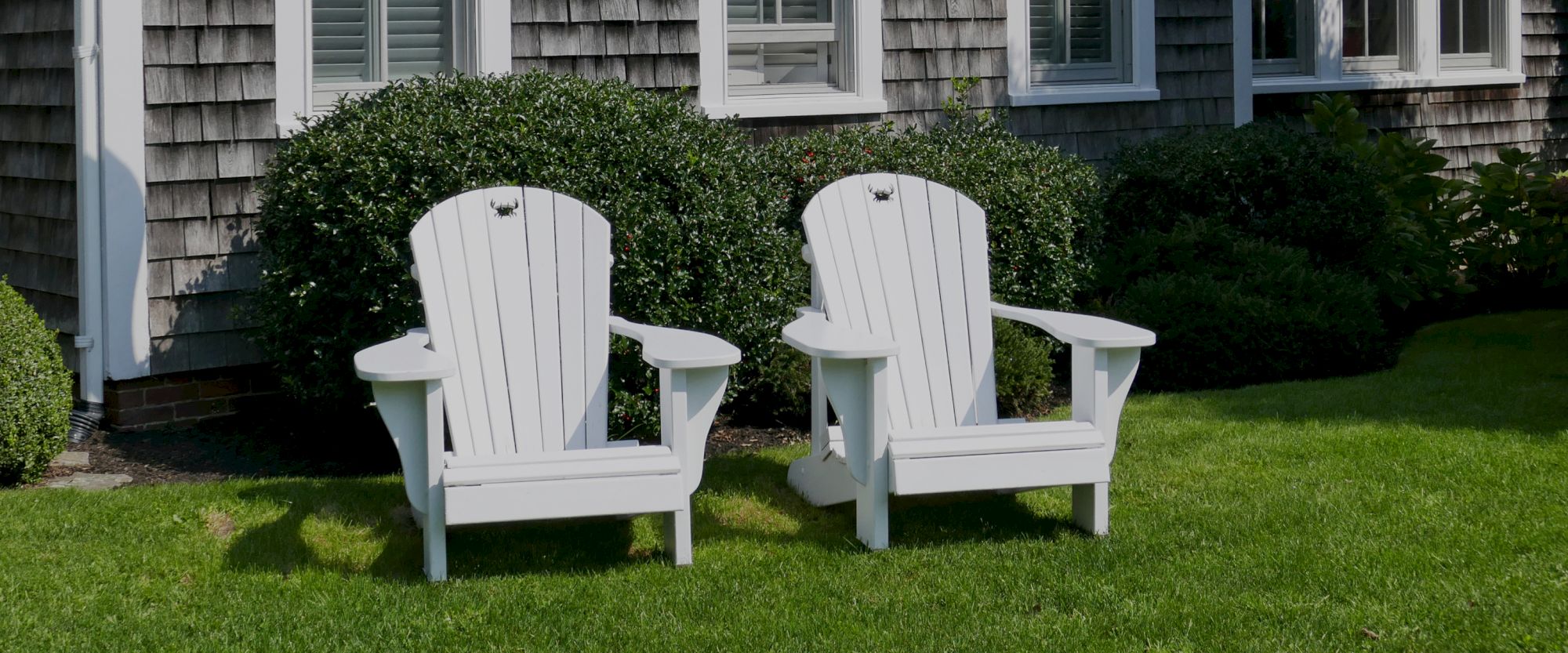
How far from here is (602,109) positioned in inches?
199

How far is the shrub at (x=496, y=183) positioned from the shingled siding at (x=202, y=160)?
28cm

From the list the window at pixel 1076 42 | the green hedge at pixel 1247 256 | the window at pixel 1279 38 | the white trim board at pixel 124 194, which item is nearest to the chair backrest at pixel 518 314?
the white trim board at pixel 124 194

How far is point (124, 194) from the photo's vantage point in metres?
5.14

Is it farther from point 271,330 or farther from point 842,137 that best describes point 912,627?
point 842,137

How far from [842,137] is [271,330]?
2423mm

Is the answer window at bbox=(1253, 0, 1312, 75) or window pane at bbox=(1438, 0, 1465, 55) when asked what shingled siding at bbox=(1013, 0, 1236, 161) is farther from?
window pane at bbox=(1438, 0, 1465, 55)

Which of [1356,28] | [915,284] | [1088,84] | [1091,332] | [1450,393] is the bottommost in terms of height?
[1450,393]

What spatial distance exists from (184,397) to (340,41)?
4.68 ft

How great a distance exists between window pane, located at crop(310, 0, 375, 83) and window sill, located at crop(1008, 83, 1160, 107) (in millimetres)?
3095

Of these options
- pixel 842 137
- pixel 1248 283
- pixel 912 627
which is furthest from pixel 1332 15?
pixel 912 627

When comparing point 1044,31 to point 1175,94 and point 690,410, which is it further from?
point 690,410

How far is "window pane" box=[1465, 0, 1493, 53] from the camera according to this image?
387 inches

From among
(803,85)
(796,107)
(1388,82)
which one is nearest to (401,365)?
(796,107)

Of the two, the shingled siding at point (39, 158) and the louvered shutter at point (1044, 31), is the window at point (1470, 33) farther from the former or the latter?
the shingled siding at point (39, 158)
